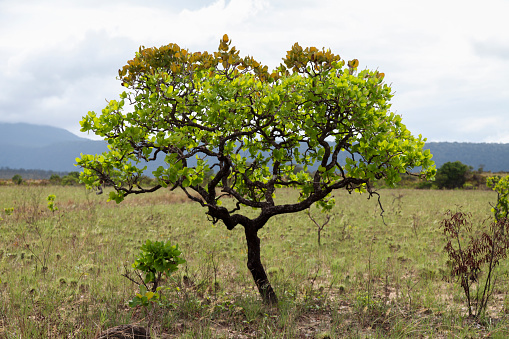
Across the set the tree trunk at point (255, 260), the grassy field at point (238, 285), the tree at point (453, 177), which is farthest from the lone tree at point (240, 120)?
the tree at point (453, 177)

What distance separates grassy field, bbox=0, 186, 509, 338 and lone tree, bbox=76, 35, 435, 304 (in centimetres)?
128

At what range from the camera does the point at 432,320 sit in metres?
6.16

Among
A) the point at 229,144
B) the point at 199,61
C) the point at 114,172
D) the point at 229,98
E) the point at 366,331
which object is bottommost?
the point at 366,331

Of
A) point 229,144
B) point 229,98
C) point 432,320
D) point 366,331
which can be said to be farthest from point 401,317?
point 229,98

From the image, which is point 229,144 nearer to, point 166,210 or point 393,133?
point 393,133

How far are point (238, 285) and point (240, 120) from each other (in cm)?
426

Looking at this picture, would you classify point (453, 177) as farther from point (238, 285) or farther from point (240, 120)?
point (240, 120)

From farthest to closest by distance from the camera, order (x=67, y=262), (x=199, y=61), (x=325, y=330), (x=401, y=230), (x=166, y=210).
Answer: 1. (x=166, y=210)
2. (x=401, y=230)
3. (x=67, y=262)
4. (x=199, y=61)
5. (x=325, y=330)

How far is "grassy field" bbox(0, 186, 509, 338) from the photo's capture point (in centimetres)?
552

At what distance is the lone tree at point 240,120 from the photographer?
17.1 feet

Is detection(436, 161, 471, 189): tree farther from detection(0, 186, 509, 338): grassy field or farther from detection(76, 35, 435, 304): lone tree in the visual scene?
detection(76, 35, 435, 304): lone tree

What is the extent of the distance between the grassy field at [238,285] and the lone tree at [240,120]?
128cm

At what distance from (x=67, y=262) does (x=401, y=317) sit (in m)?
8.05

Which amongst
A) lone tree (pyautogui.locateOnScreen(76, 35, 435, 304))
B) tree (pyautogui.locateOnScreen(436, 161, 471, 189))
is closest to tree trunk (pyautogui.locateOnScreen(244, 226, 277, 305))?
lone tree (pyautogui.locateOnScreen(76, 35, 435, 304))
